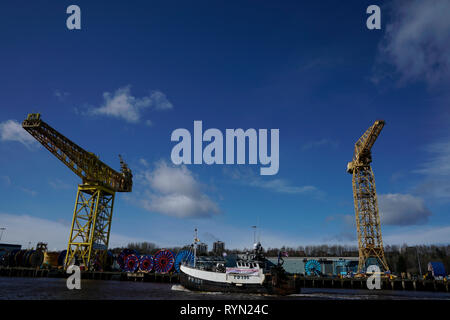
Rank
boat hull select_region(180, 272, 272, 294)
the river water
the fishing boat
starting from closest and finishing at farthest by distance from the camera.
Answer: the river water → the fishing boat → boat hull select_region(180, 272, 272, 294)

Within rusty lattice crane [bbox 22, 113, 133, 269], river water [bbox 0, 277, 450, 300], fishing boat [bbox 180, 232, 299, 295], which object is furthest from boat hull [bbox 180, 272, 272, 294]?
rusty lattice crane [bbox 22, 113, 133, 269]

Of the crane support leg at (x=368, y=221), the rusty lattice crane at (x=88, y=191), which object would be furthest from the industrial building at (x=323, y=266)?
the rusty lattice crane at (x=88, y=191)

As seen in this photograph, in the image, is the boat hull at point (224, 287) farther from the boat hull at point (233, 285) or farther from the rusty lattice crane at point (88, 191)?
the rusty lattice crane at point (88, 191)

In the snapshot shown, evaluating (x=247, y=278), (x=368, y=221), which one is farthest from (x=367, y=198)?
(x=247, y=278)

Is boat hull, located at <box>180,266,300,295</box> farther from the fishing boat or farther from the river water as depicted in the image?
the river water

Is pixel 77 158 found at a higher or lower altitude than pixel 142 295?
higher

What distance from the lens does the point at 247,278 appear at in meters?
37.7

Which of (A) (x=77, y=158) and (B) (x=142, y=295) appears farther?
(A) (x=77, y=158)

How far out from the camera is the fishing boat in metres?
37.0

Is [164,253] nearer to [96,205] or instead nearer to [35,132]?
[96,205]

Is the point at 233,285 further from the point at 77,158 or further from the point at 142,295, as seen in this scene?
the point at 77,158

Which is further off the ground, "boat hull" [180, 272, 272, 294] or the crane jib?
the crane jib

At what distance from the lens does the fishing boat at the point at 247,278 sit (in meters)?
37.0
